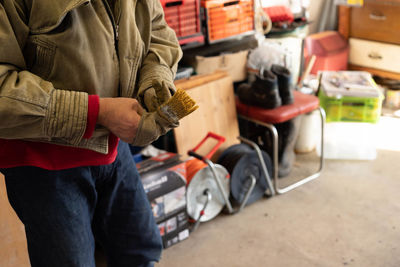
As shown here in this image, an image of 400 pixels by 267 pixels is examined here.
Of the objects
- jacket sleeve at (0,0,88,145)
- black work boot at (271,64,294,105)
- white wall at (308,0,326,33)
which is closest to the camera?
jacket sleeve at (0,0,88,145)

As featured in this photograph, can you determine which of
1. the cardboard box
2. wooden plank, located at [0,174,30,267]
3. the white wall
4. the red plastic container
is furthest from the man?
the white wall

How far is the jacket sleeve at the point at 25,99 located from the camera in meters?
0.94

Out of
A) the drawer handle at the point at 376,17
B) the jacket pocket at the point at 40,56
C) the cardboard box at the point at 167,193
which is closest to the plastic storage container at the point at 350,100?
the drawer handle at the point at 376,17

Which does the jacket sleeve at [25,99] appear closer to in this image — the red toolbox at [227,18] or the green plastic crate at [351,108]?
the red toolbox at [227,18]

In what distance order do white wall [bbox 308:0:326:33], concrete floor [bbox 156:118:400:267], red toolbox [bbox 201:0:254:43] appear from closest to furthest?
concrete floor [bbox 156:118:400:267]
red toolbox [bbox 201:0:254:43]
white wall [bbox 308:0:326:33]

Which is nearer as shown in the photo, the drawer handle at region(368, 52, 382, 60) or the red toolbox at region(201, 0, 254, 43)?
the red toolbox at region(201, 0, 254, 43)

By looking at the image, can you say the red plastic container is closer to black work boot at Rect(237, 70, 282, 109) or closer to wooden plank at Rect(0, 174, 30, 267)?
black work boot at Rect(237, 70, 282, 109)

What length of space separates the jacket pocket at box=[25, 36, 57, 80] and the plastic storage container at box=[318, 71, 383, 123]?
2.45 m

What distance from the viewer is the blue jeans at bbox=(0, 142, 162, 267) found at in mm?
1158

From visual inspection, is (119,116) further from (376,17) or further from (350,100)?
(376,17)

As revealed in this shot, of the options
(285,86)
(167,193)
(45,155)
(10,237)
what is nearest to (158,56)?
(45,155)

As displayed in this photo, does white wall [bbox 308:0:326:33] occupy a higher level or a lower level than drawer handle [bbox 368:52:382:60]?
higher

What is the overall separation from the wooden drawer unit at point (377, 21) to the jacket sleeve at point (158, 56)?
304 centimetres

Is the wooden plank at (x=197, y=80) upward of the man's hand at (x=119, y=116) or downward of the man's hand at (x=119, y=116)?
downward
